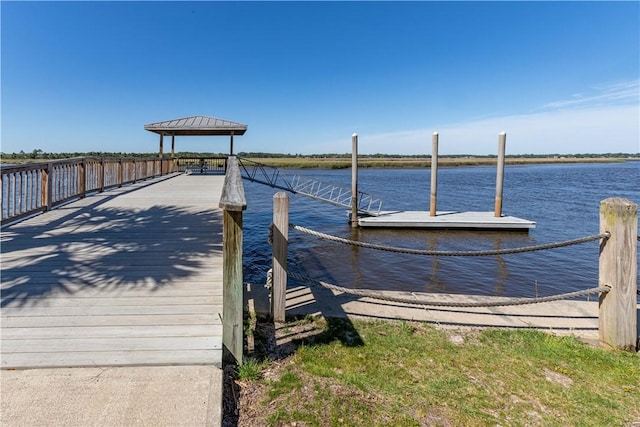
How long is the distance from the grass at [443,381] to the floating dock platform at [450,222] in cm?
1000

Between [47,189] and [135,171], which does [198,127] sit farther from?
[47,189]

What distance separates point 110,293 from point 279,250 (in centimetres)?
143

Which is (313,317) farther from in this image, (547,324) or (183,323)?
(547,324)

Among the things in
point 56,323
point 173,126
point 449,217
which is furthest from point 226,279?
point 173,126

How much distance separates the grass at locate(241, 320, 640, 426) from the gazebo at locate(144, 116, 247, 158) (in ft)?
47.4

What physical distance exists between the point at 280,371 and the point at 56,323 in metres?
1.58

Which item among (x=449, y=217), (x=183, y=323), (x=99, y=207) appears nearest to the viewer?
(x=183, y=323)

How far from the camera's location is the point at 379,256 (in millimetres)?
9867

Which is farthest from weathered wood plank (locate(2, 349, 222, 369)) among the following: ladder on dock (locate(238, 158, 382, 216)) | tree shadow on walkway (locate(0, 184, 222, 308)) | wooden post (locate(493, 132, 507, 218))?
wooden post (locate(493, 132, 507, 218))

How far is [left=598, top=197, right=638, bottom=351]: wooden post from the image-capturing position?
3.22 meters

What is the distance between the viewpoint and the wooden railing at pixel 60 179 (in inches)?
221

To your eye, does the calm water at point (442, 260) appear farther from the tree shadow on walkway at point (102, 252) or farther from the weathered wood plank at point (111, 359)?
the weathered wood plank at point (111, 359)

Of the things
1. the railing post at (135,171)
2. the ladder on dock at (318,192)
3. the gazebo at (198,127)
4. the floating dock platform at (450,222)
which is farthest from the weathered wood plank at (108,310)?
the gazebo at (198,127)

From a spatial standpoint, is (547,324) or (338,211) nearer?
(547,324)
